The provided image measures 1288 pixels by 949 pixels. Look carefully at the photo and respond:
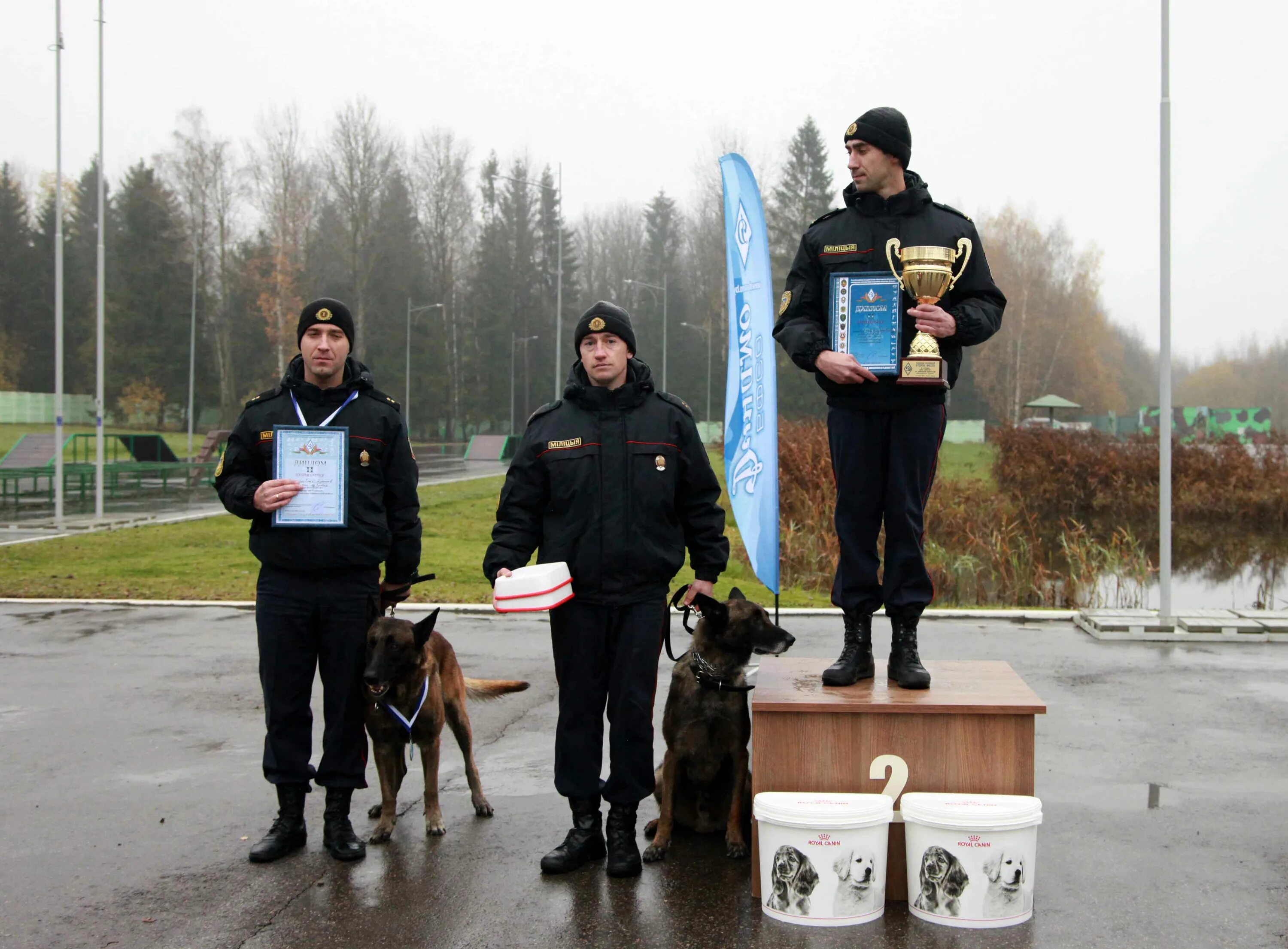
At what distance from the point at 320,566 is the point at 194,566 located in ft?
35.0

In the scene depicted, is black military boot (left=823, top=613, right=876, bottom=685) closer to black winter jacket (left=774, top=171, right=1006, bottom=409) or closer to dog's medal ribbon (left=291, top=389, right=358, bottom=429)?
black winter jacket (left=774, top=171, right=1006, bottom=409)

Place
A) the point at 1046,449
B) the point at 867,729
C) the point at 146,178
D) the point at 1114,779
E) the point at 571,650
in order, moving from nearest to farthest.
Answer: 1. the point at 867,729
2. the point at 571,650
3. the point at 1114,779
4. the point at 1046,449
5. the point at 146,178

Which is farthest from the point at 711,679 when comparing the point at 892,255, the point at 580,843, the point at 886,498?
the point at 892,255

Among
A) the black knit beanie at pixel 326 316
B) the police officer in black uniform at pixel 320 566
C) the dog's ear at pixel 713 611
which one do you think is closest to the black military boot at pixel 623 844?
the dog's ear at pixel 713 611

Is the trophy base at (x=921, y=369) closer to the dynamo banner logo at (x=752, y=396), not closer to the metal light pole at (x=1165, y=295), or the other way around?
the dynamo banner logo at (x=752, y=396)

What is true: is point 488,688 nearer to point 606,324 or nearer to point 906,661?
point 606,324

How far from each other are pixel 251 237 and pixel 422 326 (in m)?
11.2

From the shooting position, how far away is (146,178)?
6147 cm

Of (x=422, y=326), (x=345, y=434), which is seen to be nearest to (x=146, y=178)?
(x=422, y=326)

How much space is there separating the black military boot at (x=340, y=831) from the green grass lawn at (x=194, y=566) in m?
5.86

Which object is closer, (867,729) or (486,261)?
(867,729)

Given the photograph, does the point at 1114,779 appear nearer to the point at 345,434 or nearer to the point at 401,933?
the point at 401,933

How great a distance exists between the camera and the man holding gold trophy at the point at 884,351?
416cm

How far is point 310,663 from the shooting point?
14.8 feet
